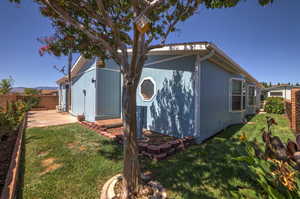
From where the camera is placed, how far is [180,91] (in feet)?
18.7

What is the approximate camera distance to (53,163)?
12.8 feet

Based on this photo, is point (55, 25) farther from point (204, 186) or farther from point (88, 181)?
point (204, 186)

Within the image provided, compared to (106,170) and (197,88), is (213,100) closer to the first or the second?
(197,88)

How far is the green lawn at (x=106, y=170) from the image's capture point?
109 inches

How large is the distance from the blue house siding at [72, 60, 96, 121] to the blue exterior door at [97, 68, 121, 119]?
368mm

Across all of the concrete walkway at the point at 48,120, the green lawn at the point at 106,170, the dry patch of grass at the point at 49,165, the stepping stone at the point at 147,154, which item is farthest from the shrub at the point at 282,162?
the concrete walkway at the point at 48,120

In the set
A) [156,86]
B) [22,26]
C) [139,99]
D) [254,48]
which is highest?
[254,48]

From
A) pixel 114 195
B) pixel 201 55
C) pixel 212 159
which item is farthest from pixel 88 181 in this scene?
pixel 201 55

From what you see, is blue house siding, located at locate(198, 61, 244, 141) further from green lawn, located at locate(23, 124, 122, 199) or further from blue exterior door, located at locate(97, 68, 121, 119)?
blue exterior door, located at locate(97, 68, 121, 119)

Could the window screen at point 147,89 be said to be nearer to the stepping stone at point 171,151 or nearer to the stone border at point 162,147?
the stone border at point 162,147

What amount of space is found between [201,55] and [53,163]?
6.09m

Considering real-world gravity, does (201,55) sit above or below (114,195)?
above

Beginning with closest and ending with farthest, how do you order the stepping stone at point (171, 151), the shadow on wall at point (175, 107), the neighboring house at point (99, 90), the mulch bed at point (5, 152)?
the mulch bed at point (5, 152), the stepping stone at point (171, 151), the shadow on wall at point (175, 107), the neighboring house at point (99, 90)

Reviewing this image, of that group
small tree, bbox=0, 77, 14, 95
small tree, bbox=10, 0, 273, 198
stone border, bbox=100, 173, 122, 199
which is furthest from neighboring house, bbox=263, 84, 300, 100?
small tree, bbox=0, 77, 14, 95
